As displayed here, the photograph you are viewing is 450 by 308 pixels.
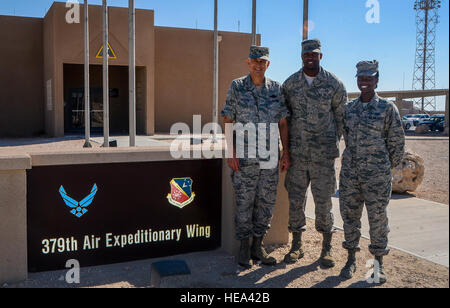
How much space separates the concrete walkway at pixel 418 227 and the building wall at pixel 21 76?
1432cm

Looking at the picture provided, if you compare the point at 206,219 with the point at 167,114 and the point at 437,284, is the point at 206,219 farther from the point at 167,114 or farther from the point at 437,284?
the point at 167,114

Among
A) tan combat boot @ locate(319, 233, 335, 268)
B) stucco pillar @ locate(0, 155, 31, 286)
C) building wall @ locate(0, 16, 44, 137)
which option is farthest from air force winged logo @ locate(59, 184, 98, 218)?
building wall @ locate(0, 16, 44, 137)

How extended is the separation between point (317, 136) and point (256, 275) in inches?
52.8

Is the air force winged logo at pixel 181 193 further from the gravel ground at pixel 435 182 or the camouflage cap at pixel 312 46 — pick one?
the gravel ground at pixel 435 182

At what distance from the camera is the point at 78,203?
387 centimetres

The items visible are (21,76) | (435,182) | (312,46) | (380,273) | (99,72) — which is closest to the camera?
(380,273)

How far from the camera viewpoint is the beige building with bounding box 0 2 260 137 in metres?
15.8

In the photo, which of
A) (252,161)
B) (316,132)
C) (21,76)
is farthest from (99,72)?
(316,132)

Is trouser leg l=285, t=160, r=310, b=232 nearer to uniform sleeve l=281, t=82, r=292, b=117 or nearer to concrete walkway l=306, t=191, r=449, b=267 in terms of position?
uniform sleeve l=281, t=82, r=292, b=117

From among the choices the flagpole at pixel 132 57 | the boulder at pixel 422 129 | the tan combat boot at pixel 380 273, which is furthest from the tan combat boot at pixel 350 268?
the boulder at pixel 422 129

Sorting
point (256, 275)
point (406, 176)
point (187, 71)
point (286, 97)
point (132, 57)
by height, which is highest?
point (187, 71)

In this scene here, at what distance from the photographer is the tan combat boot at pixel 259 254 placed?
13.4 feet

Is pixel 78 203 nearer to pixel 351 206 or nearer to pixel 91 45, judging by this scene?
pixel 351 206
